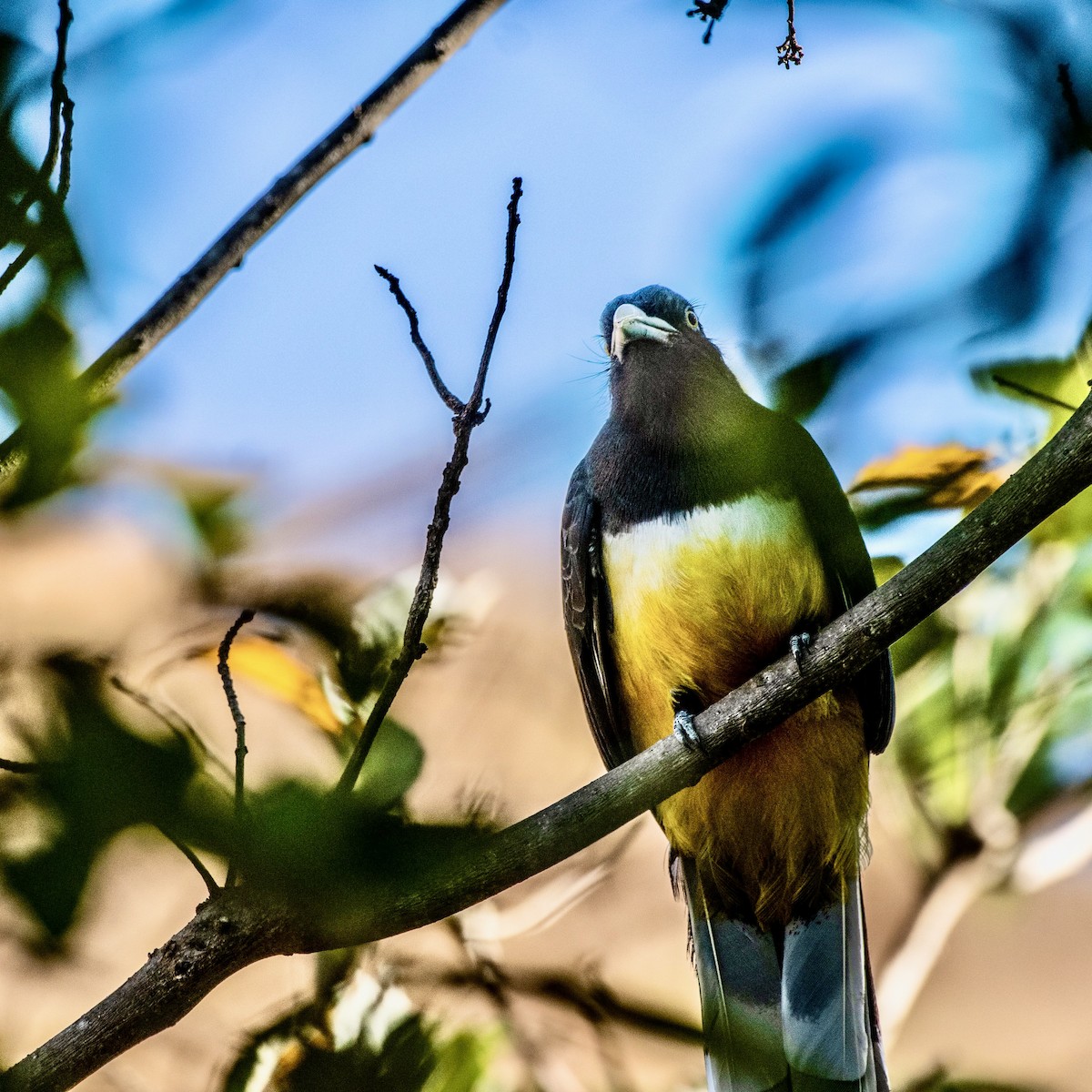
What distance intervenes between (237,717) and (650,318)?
1699 mm

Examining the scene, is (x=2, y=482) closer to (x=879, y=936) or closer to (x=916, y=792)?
(x=916, y=792)

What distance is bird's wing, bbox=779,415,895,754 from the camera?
1.88 metres

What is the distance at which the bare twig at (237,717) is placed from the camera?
613mm

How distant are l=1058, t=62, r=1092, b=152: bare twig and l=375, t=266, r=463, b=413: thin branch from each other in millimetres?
798

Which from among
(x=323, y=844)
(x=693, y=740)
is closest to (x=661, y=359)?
(x=693, y=740)

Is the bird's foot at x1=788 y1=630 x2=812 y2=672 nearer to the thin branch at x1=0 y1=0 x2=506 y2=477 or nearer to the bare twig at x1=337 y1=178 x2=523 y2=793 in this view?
the bare twig at x1=337 y1=178 x2=523 y2=793

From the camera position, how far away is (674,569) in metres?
2.27

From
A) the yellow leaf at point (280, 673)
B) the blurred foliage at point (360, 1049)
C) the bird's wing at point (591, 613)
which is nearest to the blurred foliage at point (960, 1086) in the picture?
the blurred foliage at point (360, 1049)

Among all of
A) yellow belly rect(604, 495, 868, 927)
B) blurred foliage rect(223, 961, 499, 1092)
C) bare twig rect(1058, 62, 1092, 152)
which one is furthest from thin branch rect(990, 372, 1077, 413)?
yellow belly rect(604, 495, 868, 927)

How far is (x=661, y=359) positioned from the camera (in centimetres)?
253

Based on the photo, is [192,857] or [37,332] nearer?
[192,857]

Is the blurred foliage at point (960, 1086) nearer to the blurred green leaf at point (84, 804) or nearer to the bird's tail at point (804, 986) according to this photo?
the blurred green leaf at point (84, 804)

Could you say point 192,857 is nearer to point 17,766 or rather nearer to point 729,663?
point 17,766

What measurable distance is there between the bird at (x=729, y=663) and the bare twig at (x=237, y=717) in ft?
3.89
